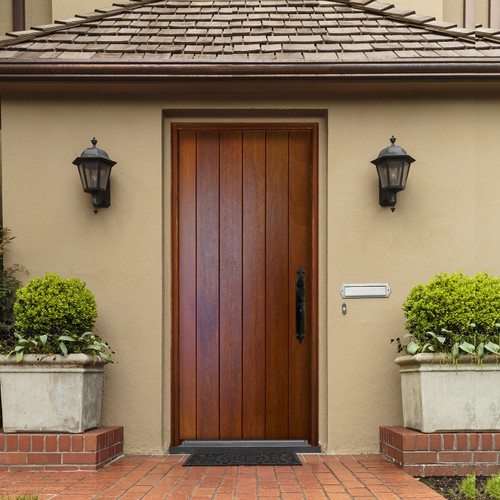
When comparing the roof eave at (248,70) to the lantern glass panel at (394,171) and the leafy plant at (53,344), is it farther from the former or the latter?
the leafy plant at (53,344)

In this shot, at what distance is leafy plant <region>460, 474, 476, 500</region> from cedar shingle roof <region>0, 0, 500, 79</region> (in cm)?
306

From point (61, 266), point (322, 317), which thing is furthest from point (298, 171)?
point (61, 266)

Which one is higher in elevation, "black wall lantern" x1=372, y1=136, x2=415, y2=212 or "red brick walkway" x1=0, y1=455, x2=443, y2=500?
"black wall lantern" x1=372, y1=136, x2=415, y2=212

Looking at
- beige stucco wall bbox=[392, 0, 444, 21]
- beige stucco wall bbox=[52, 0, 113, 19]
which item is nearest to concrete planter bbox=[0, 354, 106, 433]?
beige stucco wall bbox=[52, 0, 113, 19]

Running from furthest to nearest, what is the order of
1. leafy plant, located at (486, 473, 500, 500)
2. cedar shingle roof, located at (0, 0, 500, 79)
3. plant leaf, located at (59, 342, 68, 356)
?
cedar shingle roof, located at (0, 0, 500, 79) → plant leaf, located at (59, 342, 68, 356) → leafy plant, located at (486, 473, 500, 500)

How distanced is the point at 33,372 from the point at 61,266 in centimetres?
98

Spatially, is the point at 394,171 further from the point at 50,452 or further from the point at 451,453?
the point at 50,452

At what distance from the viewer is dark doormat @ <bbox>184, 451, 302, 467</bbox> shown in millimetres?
4148

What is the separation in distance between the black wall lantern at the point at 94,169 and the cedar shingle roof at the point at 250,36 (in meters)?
0.72

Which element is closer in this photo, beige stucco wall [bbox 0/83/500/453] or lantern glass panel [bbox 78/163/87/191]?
lantern glass panel [bbox 78/163/87/191]

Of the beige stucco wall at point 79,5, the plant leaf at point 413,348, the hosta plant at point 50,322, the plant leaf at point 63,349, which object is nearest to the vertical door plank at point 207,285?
the hosta plant at point 50,322

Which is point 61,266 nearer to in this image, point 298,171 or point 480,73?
point 298,171

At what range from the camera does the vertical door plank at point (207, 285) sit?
15.4ft

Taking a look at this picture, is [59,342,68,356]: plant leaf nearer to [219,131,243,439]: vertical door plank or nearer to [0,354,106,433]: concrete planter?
[0,354,106,433]: concrete planter
